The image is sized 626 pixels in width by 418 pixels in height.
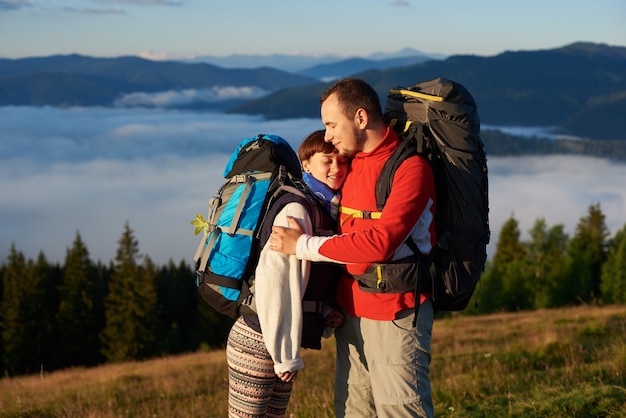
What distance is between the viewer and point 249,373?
4.02 meters

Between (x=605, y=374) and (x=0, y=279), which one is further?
(x=0, y=279)

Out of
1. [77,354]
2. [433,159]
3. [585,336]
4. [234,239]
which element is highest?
[433,159]

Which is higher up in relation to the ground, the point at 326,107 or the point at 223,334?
the point at 326,107

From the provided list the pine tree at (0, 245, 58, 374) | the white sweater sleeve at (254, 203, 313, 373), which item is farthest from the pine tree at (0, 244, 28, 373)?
the white sweater sleeve at (254, 203, 313, 373)

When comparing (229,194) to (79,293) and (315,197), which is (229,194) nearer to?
(315,197)

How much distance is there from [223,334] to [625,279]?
31320 millimetres

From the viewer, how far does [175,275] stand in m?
60.9

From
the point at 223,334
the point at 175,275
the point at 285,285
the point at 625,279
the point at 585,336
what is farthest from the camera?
the point at 175,275

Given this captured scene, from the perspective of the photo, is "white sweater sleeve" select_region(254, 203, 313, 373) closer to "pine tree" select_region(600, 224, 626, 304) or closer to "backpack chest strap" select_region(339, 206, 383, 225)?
"backpack chest strap" select_region(339, 206, 383, 225)

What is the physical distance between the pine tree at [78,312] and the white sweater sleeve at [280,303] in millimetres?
50846

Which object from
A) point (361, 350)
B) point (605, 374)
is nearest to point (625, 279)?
point (605, 374)

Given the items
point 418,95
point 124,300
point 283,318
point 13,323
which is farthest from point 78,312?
point 418,95

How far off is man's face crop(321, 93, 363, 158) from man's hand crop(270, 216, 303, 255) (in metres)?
0.57

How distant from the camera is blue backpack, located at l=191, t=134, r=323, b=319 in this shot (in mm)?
3947
